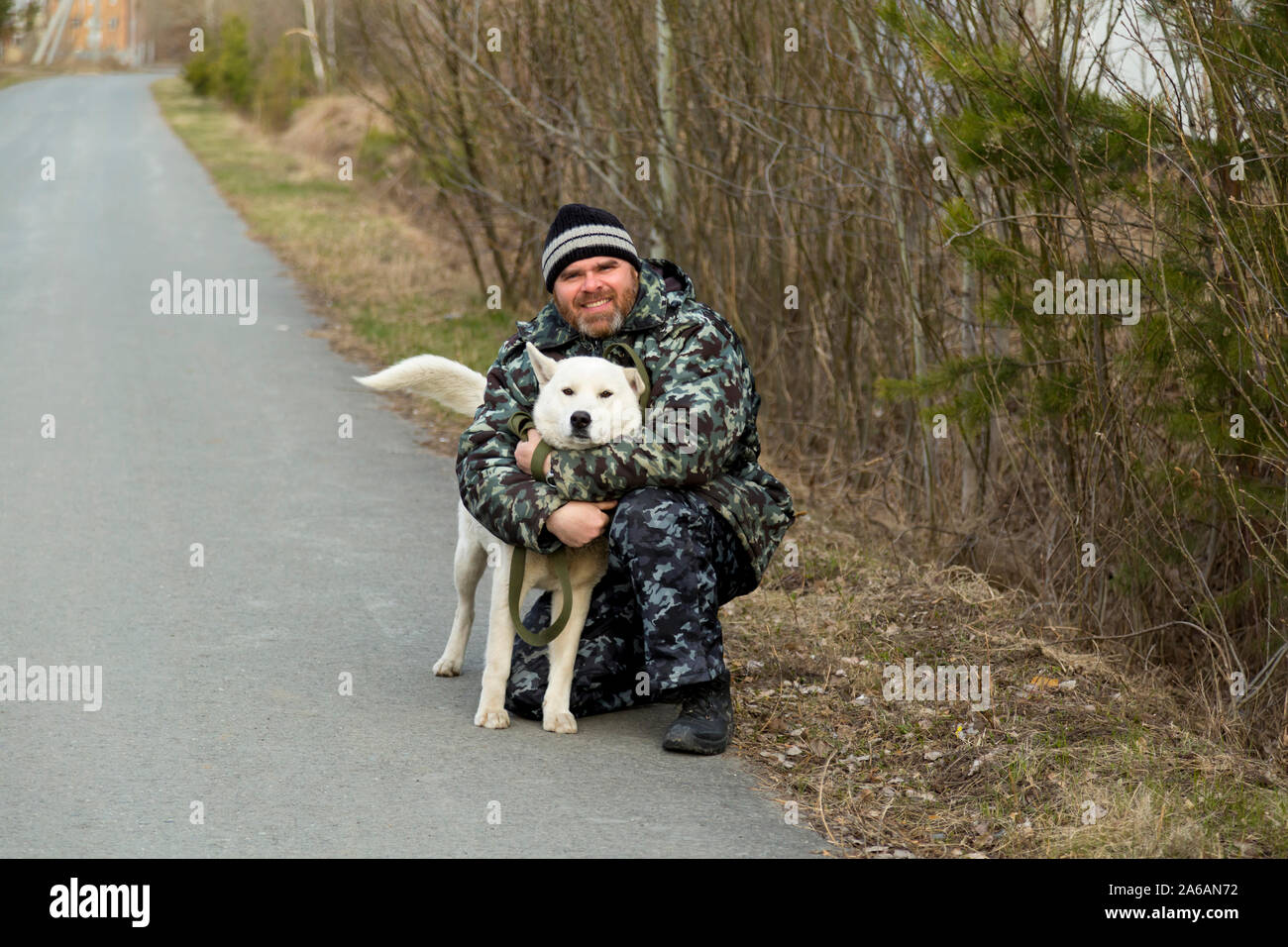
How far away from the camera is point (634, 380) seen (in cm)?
497

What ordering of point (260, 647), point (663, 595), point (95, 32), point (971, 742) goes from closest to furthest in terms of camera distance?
point (663, 595), point (971, 742), point (260, 647), point (95, 32)

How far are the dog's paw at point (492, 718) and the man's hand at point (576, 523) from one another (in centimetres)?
70

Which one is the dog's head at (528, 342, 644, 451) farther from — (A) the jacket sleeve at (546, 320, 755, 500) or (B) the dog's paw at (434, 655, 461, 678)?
(B) the dog's paw at (434, 655, 461, 678)

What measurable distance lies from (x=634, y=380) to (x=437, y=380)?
3.58 ft

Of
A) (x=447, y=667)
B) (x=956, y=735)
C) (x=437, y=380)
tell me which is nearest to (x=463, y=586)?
(x=447, y=667)

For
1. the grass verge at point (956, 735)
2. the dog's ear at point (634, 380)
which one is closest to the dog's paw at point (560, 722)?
the grass verge at point (956, 735)

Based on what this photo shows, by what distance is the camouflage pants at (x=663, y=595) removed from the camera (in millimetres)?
4730

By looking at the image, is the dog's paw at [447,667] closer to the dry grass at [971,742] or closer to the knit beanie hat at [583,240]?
the dry grass at [971,742]

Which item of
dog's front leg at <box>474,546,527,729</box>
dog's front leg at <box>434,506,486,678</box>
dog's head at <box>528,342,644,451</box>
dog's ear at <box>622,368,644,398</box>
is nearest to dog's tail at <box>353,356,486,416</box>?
dog's front leg at <box>434,506,486,678</box>

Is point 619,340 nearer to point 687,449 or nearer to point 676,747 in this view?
point 687,449

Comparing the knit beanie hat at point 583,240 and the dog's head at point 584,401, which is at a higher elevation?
the knit beanie hat at point 583,240

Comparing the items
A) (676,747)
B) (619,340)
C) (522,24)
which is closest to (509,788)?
(676,747)

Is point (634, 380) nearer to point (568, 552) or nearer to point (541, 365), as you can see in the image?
point (541, 365)

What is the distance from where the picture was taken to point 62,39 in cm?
5659
